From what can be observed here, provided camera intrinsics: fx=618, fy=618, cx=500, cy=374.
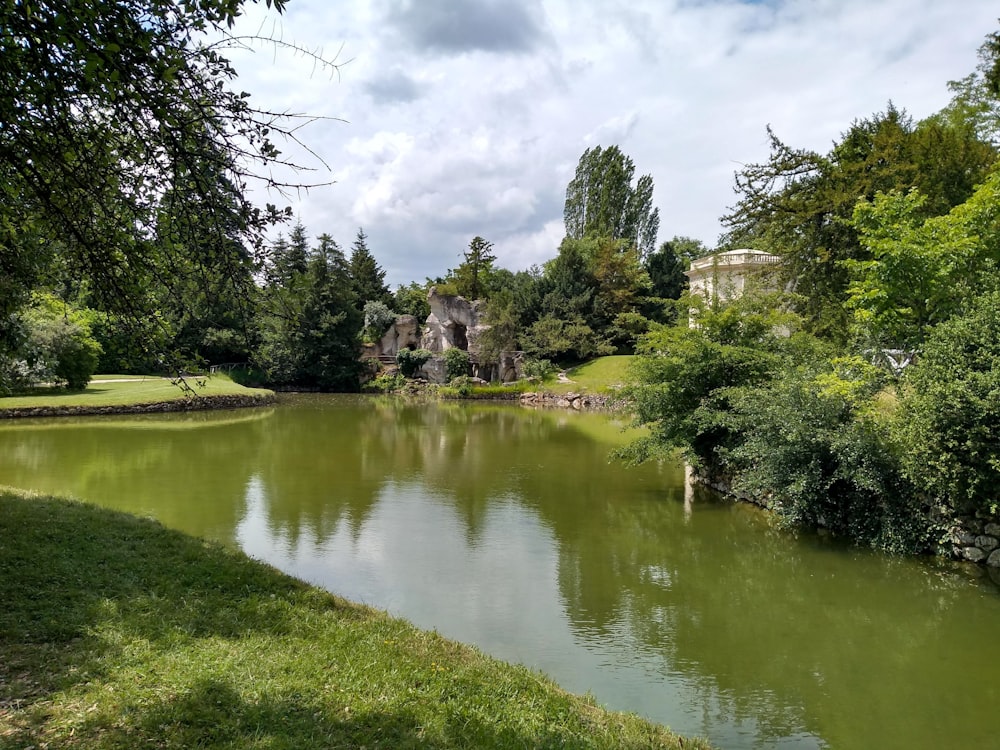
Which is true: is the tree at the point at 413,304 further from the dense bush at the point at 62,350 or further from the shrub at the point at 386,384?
the dense bush at the point at 62,350

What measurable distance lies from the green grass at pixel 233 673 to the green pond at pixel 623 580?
4.23 feet

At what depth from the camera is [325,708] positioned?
363cm

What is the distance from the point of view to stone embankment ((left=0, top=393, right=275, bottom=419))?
22594mm

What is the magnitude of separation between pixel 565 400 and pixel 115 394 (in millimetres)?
22072

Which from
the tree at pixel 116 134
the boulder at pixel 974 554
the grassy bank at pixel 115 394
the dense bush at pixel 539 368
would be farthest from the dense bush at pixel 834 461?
the dense bush at pixel 539 368

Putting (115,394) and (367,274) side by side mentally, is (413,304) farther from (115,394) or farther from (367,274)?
A: (115,394)

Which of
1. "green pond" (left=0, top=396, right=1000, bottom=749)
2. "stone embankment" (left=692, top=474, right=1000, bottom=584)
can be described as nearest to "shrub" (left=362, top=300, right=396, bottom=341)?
"green pond" (left=0, top=396, right=1000, bottom=749)

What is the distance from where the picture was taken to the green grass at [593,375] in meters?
36.2

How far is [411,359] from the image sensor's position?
140 feet

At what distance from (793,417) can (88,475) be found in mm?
13707

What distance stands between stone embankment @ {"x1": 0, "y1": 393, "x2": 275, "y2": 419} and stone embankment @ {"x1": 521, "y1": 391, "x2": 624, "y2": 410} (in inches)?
571

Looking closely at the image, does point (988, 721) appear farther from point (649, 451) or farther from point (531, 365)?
point (531, 365)

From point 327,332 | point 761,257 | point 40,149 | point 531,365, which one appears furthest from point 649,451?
point 327,332

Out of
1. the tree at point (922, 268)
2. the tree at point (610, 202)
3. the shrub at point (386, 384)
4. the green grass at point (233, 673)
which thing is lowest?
the green grass at point (233, 673)
